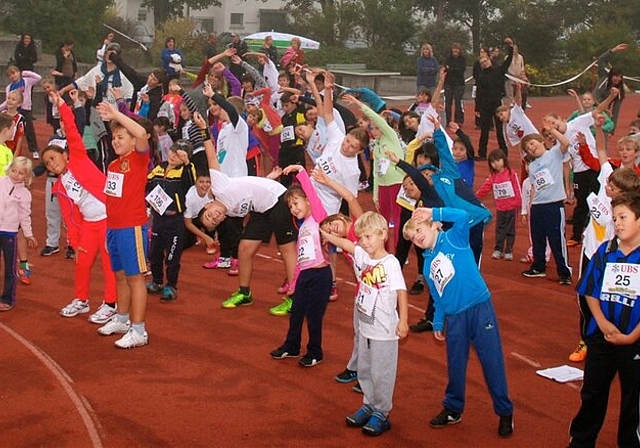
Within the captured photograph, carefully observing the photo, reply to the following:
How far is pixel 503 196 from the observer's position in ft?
39.0

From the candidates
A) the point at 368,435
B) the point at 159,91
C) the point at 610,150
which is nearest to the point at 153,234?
the point at 368,435

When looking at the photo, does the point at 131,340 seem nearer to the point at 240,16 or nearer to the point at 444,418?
the point at 444,418

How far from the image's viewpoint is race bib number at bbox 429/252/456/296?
666 cm

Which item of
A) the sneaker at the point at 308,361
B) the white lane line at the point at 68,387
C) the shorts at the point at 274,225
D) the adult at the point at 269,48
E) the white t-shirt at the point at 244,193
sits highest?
the adult at the point at 269,48

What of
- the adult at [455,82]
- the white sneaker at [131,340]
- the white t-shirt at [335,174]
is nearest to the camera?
the white sneaker at [131,340]

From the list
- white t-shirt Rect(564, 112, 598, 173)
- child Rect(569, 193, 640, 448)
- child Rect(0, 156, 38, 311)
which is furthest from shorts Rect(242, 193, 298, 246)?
white t-shirt Rect(564, 112, 598, 173)

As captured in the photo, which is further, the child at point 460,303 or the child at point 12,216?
the child at point 12,216

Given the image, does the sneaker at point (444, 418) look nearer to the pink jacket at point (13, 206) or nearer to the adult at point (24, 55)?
the pink jacket at point (13, 206)

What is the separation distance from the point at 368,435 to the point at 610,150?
15.7 m

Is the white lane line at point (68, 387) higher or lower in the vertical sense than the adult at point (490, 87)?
lower

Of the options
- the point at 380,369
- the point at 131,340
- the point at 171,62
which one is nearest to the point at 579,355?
the point at 380,369

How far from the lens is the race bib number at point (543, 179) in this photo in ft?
34.8

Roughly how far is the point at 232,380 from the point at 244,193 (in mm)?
2037

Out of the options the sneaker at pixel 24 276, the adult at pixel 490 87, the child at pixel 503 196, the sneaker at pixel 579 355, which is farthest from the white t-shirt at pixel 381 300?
the adult at pixel 490 87
